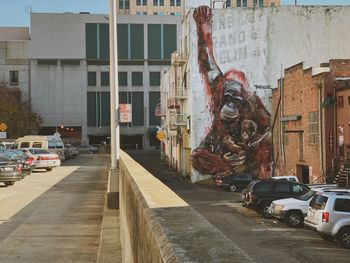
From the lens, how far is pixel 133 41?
335 feet

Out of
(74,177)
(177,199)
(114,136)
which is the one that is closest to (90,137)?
(74,177)

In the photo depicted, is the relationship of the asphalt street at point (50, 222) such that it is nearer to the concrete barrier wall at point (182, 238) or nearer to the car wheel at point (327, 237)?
the car wheel at point (327, 237)

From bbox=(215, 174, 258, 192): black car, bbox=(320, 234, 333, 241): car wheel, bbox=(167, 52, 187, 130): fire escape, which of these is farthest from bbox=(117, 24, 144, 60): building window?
bbox=(320, 234, 333, 241): car wheel

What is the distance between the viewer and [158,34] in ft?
333

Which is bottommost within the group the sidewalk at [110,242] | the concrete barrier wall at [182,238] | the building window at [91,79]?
the sidewalk at [110,242]

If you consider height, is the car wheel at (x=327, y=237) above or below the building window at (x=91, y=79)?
below

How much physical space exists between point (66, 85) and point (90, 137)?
10589mm

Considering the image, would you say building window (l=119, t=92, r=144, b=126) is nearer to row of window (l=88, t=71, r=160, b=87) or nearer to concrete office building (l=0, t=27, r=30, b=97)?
row of window (l=88, t=71, r=160, b=87)

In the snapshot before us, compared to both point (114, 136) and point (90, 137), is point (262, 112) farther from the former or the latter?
point (90, 137)

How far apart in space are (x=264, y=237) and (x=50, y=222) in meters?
7.98

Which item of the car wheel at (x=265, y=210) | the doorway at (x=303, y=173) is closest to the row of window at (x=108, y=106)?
the doorway at (x=303, y=173)

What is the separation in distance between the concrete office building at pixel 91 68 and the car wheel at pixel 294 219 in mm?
75571

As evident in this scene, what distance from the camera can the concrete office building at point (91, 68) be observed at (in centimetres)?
9844

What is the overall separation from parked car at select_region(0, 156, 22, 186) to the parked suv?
49.8 ft
